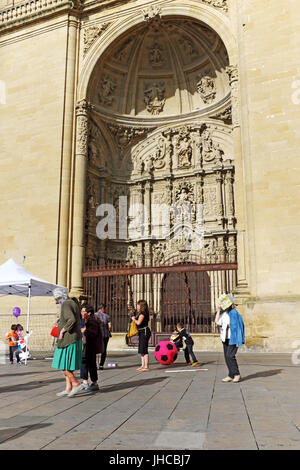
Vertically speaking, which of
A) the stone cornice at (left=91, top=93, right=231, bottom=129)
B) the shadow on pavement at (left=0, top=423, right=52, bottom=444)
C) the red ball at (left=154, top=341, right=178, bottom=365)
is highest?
the stone cornice at (left=91, top=93, right=231, bottom=129)

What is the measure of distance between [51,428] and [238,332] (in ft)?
13.0

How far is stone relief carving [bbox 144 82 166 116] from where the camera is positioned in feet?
66.4

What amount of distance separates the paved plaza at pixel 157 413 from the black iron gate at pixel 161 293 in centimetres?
644

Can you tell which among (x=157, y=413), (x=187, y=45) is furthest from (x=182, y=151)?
(x=157, y=413)

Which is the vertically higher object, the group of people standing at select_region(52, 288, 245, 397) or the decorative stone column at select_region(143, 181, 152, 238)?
the decorative stone column at select_region(143, 181, 152, 238)

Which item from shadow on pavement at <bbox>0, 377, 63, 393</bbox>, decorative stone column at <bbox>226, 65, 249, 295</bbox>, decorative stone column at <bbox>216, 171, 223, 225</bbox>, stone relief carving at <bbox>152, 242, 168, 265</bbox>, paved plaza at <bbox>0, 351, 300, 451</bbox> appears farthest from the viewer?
stone relief carving at <bbox>152, 242, 168, 265</bbox>

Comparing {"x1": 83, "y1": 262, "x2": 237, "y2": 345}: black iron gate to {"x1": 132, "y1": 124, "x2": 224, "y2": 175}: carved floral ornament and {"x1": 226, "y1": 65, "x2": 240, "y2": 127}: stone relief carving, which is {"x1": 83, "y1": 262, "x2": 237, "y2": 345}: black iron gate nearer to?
{"x1": 226, "y1": 65, "x2": 240, "y2": 127}: stone relief carving

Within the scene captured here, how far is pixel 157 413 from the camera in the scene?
15.4 ft

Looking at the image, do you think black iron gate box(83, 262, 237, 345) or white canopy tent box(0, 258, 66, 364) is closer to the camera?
white canopy tent box(0, 258, 66, 364)

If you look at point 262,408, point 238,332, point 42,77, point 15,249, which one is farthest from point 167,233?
point 262,408

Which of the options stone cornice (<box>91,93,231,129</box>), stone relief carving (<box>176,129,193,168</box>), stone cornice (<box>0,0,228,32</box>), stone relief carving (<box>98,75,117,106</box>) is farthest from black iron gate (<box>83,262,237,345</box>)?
stone cornice (<box>0,0,228,32</box>)

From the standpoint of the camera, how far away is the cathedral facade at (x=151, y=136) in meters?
13.4

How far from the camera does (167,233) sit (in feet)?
62.9

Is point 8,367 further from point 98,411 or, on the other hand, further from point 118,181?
point 118,181
